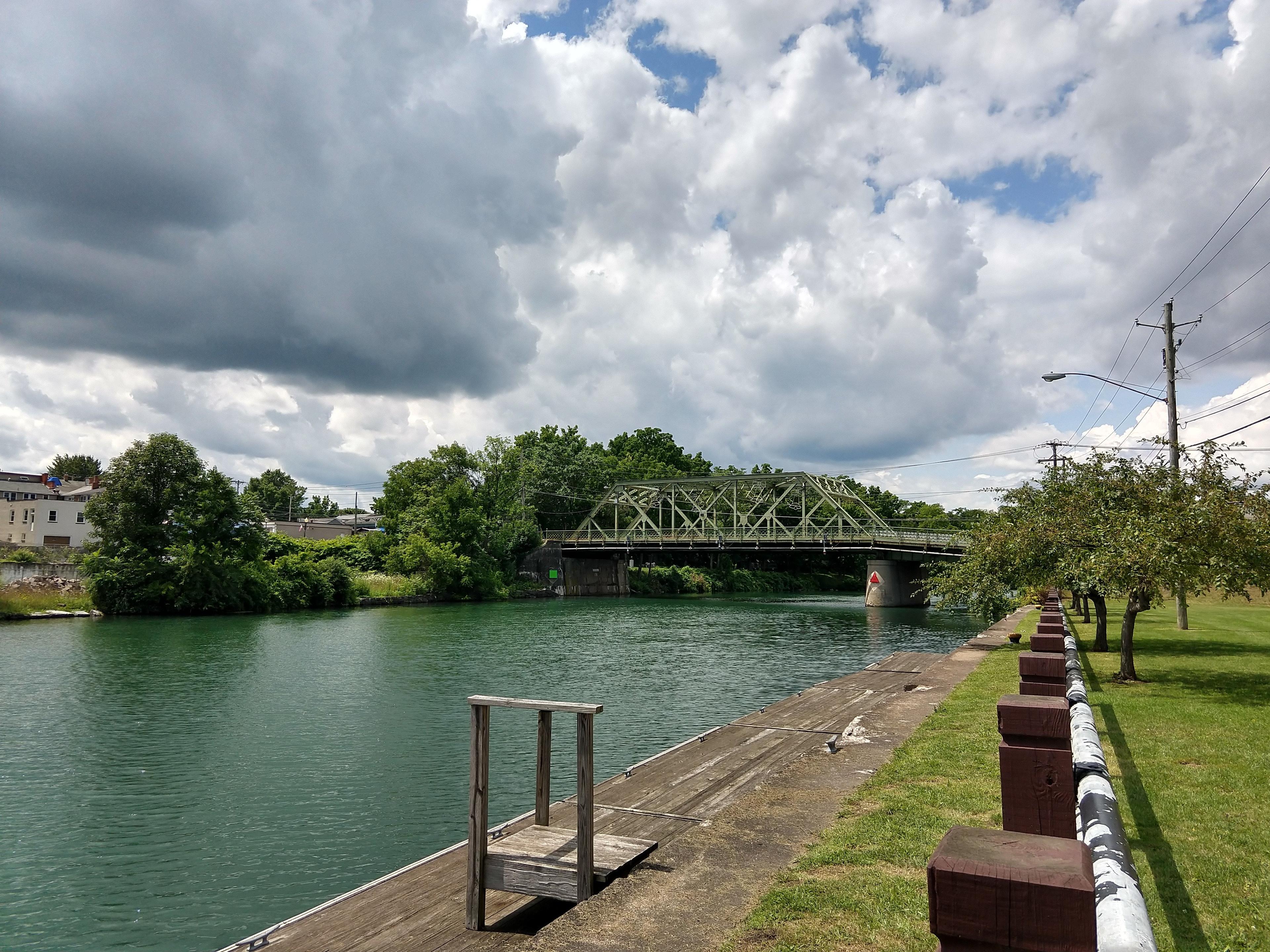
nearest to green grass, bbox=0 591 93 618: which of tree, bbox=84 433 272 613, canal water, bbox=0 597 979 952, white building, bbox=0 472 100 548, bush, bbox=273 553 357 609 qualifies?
tree, bbox=84 433 272 613

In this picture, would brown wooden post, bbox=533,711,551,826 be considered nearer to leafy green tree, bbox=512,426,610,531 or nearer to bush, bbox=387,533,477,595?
bush, bbox=387,533,477,595

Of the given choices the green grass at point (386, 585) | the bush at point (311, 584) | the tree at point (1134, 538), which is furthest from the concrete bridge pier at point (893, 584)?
the tree at point (1134, 538)

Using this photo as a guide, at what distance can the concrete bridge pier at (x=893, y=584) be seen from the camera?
71000mm

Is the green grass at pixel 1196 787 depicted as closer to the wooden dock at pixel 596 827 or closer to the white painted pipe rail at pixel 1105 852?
the white painted pipe rail at pixel 1105 852

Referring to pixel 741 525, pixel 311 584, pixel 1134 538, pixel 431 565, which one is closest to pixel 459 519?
pixel 431 565

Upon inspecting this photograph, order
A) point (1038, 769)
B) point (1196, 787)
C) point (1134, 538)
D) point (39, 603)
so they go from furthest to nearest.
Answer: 1. point (39, 603)
2. point (1134, 538)
3. point (1196, 787)
4. point (1038, 769)

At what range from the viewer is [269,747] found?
647 inches

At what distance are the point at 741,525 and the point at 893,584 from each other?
1251 inches

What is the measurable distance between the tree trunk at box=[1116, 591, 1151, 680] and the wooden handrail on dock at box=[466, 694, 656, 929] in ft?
43.5

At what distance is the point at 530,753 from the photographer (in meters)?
15.5

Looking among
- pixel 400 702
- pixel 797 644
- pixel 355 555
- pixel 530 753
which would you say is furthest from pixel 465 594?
pixel 530 753

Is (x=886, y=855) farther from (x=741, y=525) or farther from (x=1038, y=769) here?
(x=741, y=525)

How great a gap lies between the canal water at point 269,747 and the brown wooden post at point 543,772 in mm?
3109

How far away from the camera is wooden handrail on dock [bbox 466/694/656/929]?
22.3 feet
